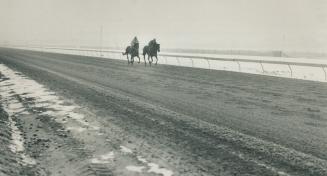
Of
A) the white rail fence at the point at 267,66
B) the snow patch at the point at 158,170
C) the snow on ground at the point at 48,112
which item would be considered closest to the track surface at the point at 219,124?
the snow patch at the point at 158,170

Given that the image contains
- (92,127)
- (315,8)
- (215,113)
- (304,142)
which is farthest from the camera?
(315,8)

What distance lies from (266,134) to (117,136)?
284 centimetres

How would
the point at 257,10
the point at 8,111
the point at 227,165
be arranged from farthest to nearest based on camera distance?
the point at 257,10, the point at 8,111, the point at 227,165

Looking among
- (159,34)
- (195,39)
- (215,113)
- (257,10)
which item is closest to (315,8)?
(257,10)

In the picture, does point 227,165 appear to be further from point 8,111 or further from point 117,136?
point 8,111

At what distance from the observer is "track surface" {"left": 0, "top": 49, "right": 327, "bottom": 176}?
6316 mm

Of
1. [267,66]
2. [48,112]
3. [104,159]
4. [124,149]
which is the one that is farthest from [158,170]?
[267,66]

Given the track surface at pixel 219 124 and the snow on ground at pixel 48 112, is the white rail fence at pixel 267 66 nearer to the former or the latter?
the track surface at pixel 219 124

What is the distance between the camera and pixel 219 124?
909 cm

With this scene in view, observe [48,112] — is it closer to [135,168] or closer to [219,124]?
[219,124]

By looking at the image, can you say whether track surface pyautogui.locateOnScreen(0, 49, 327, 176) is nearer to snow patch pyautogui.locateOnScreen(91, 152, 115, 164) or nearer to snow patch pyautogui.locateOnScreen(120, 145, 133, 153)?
snow patch pyautogui.locateOnScreen(120, 145, 133, 153)

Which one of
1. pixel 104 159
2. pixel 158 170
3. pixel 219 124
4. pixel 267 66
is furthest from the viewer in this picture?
pixel 267 66

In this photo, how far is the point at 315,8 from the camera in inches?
5497

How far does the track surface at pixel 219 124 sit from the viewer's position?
6.32 meters
